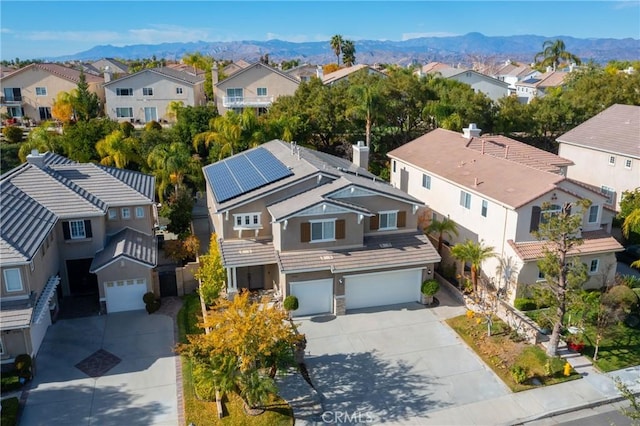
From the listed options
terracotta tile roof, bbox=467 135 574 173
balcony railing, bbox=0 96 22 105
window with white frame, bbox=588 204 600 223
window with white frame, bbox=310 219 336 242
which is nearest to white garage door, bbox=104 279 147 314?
window with white frame, bbox=310 219 336 242

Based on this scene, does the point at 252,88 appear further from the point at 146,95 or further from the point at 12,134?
the point at 12,134

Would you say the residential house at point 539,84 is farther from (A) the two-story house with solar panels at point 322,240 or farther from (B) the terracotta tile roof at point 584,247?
(A) the two-story house with solar panels at point 322,240

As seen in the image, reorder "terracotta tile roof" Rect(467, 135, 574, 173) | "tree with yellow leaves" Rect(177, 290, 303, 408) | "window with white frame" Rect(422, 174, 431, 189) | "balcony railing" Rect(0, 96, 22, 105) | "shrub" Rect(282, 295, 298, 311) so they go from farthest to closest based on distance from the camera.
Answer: "balcony railing" Rect(0, 96, 22, 105) → "window with white frame" Rect(422, 174, 431, 189) → "terracotta tile roof" Rect(467, 135, 574, 173) → "shrub" Rect(282, 295, 298, 311) → "tree with yellow leaves" Rect(177, 290, 303, 408)

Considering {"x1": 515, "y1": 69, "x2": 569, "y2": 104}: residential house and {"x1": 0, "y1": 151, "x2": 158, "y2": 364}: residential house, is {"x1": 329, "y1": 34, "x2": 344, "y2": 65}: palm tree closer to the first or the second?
{"x1": 515, "y1": 69, "x2": 569, "y2": 104}: residential house

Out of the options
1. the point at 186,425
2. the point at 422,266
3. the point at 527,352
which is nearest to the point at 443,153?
the point at 422,266

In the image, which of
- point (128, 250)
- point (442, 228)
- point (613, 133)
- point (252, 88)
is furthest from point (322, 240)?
point (252, 88)

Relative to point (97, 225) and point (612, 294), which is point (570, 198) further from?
point (97, 225)

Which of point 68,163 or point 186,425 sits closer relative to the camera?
point 186,425
